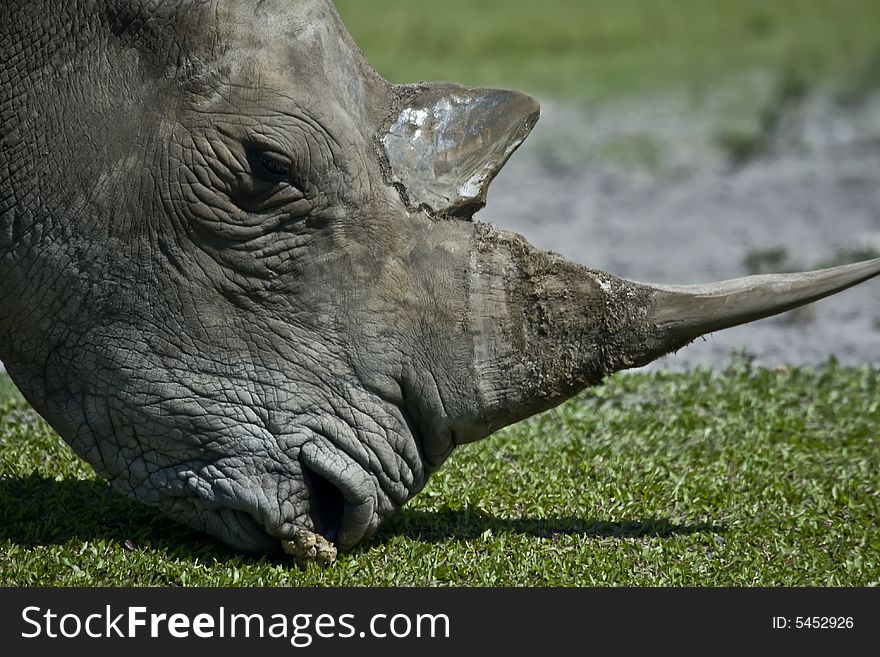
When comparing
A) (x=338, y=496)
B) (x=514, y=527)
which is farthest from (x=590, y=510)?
(x=338, y=496)

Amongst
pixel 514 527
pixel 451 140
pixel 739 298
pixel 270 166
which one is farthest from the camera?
pixel 514 527

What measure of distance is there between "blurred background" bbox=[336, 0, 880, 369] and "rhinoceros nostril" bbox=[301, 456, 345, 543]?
4271 mm

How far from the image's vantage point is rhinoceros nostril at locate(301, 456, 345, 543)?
14.7 feet

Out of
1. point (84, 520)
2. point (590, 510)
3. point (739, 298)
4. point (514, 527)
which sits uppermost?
point (739, 298)

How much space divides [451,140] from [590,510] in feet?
6.18

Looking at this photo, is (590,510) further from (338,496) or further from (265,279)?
(265,279)


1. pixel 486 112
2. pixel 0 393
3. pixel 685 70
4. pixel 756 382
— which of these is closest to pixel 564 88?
pixel 685 70

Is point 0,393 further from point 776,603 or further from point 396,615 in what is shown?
point 776,603

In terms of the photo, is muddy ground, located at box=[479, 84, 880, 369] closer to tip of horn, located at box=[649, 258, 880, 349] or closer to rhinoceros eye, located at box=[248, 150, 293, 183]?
tip of horn, located at box=[649, 258, 880, 349]

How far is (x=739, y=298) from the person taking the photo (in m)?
4.36

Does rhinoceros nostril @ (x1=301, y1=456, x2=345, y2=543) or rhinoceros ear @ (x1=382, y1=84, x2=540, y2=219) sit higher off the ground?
rhinoceros ear @ (x1=382, y1=84, x2=540, y2=219)

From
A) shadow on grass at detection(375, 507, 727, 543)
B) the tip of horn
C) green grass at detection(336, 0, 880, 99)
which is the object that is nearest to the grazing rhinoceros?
the tip of horn

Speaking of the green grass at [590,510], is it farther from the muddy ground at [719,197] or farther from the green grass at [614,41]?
the green grass at [614,41]

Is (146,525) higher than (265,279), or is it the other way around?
(265,279)
